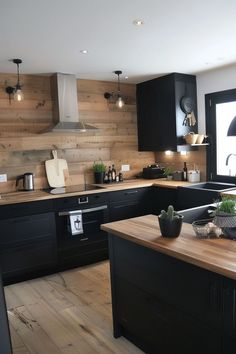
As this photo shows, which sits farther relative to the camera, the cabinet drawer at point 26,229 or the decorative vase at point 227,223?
the cabinet drawer at point 26,229

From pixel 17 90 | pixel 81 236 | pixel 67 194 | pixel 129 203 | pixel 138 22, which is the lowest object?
pixel 81 236

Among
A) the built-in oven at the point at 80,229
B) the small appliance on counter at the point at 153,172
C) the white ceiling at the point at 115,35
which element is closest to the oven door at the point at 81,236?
the built-in oven at the point at 80,229

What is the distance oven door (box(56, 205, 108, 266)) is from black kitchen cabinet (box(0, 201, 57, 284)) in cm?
12

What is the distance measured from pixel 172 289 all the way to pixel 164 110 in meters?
3.16

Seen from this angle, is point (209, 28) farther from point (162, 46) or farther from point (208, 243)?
point (208, 243)

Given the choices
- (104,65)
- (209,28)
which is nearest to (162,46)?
(209,28)

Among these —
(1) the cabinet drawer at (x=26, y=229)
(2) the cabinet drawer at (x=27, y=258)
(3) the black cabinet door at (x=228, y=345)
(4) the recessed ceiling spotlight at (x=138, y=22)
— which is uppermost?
(4) the recessed ceiling spotlight at (x=138, y=22)

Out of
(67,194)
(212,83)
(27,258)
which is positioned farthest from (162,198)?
(27,258)

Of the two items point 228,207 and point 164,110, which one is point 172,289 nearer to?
point 228,207

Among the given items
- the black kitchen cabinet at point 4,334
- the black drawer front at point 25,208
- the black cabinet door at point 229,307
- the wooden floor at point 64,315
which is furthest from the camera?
the black drawer front at point 25,208

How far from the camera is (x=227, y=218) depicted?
6.04ft

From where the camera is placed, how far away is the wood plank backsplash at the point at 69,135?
156 inches

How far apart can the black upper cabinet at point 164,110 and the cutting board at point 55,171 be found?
4.65ft

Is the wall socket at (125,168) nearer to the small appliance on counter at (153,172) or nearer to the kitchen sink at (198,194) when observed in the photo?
the small appliance on counter at (153,172)
